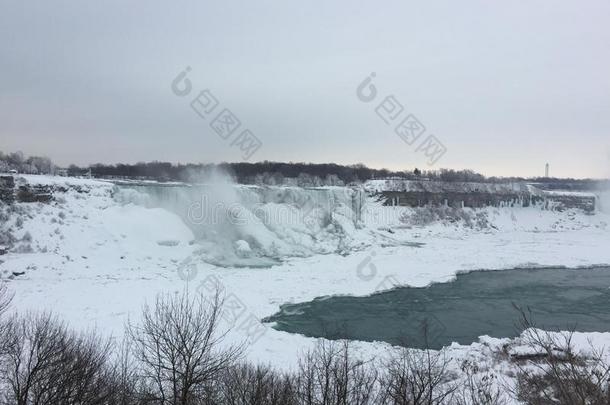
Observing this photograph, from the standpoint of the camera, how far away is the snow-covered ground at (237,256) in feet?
55.3

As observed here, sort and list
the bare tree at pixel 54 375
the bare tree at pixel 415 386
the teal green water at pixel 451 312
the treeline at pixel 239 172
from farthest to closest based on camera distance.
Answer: the treeline at pixel 239 172
the teal green water at pixel 451 312
the bare tree at pixel 54 375
the bare tree at pixel 415 386

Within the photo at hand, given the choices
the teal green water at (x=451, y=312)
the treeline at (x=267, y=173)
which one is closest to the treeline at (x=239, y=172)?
the treeline at (x=267, y=173)

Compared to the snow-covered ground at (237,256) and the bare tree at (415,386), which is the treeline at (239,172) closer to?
the snow-covered ground at (237,256)

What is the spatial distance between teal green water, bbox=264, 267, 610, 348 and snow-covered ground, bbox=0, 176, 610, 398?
1.03 meters

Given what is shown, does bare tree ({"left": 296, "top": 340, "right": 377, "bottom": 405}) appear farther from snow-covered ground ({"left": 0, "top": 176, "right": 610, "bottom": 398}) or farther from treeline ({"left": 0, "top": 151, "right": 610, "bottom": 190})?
treeline ({"left": 0, "top": 151, "right": 610, "bottom": 190})

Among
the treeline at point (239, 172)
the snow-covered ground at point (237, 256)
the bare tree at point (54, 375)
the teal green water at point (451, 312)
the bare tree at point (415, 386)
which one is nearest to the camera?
the bare tree at point (415, 386)

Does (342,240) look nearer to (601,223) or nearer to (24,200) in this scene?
(24,200)

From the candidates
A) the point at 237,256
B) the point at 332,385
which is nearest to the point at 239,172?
the point at 237,256

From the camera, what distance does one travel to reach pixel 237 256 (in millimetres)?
29781

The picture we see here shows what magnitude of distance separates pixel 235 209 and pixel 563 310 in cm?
2384

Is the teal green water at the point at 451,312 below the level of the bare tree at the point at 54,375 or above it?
below

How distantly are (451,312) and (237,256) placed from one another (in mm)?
15208

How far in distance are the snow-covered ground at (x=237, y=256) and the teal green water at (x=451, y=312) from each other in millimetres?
1035

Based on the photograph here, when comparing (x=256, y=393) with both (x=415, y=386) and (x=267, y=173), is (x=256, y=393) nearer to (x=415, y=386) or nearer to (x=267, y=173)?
(x=415, y=386)
